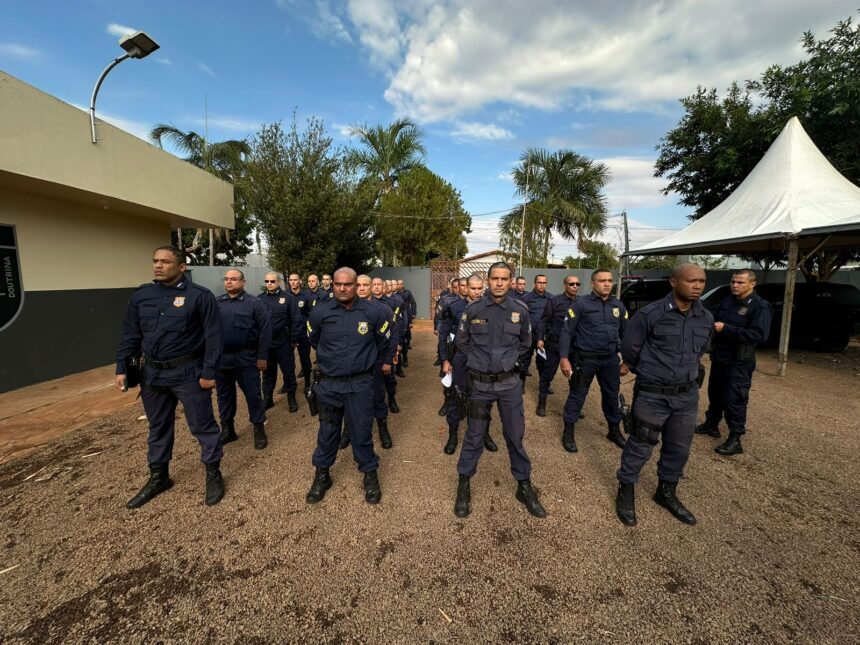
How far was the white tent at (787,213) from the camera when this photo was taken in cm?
638

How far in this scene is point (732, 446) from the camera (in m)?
3.77

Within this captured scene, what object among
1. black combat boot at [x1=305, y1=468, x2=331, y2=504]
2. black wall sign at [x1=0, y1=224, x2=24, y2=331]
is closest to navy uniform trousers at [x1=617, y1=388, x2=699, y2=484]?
black combat boot at [x1=305, y1=468, x2=331, y2=504]

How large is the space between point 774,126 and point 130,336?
15.8 metres

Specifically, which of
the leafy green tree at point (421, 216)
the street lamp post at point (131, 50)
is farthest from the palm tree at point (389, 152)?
the street lamp post at point (131, 50)

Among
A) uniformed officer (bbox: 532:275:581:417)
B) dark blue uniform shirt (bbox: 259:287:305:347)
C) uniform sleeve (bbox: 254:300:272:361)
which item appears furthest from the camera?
dark blue uniform shirt (bbox: 259:287:305:347)

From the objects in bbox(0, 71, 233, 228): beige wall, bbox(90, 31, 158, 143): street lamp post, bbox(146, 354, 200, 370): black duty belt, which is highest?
bbox(90, 31, 158, 143): street lamp post

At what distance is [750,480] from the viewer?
3.29 m

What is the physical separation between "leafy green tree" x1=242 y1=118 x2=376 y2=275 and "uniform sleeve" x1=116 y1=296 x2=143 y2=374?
322 inches

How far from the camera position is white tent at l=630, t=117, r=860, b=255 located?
21.2ft

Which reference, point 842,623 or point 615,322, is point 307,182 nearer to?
point 615,322

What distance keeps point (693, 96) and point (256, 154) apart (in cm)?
1456

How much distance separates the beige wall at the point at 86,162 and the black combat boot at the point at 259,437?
198 inches

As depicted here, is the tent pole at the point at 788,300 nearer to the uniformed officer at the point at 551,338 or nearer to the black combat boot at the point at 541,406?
the uniformed officer at the point at 551,338

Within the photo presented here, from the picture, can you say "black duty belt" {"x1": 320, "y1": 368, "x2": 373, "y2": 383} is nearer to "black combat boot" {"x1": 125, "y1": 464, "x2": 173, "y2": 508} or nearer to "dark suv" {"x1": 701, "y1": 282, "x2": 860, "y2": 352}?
"black combat boot" {"x1": 125, "y1": 464, "x2": 173, "y2": 508}
